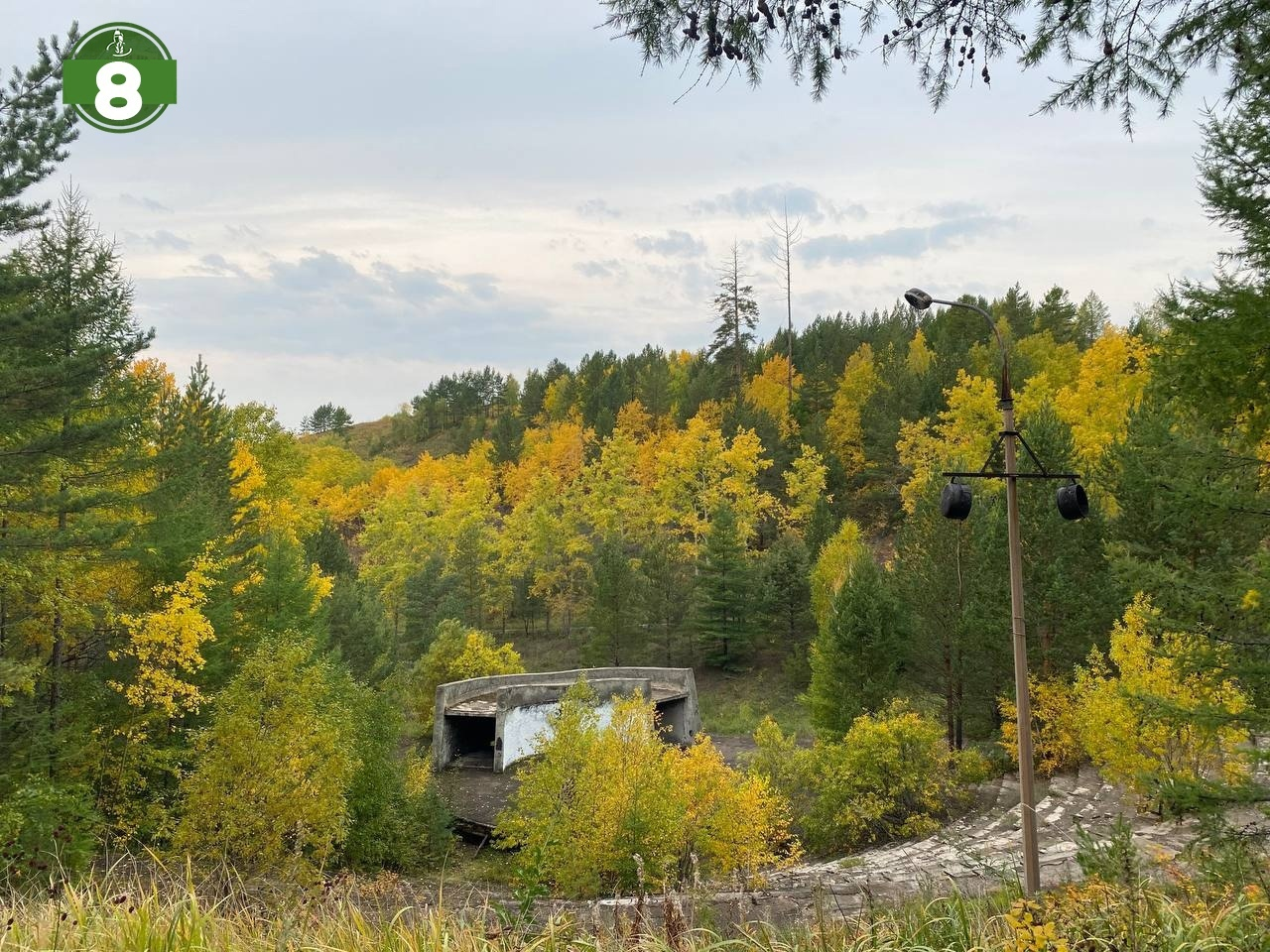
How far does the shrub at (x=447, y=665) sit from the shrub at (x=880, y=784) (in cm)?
1599

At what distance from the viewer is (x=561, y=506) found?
184ft

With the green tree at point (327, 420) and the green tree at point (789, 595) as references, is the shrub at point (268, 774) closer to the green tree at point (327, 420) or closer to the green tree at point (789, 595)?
the green tree at point (789, 595)

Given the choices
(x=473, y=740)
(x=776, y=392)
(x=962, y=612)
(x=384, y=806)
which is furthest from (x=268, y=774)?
(x=776, y=392)

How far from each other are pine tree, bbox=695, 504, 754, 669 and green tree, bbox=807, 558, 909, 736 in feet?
41.6

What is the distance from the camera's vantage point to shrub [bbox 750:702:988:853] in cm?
1855

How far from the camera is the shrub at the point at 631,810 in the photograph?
16.1 m

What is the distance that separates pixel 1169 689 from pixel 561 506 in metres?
42.7

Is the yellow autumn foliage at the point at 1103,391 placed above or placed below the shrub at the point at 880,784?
above

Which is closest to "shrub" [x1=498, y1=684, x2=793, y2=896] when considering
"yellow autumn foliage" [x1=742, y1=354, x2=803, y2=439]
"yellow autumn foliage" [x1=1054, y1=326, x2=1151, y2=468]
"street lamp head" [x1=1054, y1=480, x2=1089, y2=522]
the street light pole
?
the street light pole

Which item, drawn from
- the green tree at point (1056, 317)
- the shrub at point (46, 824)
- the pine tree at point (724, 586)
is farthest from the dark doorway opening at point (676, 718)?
the green tree at point (1056, 317)

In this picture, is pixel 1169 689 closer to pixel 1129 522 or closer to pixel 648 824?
pixel 1129 522

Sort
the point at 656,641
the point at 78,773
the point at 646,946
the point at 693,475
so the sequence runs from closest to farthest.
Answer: the point at 646,946
the point at 78,773
the point at 656,641
the point at 693,475

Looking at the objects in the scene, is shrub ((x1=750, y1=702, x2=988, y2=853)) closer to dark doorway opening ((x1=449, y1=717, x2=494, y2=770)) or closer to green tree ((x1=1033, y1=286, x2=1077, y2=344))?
dark doorway opening ((x1=449, y1=717, x2=494, y2=770))

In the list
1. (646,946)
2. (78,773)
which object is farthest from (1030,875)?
(78,773)
